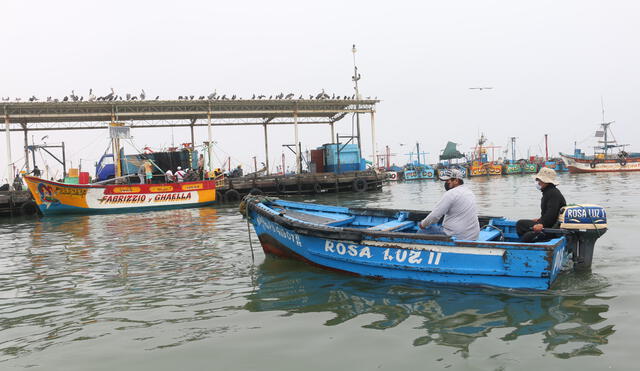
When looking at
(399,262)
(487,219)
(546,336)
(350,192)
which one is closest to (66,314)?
(399,262)

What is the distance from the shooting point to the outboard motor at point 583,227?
6.35 m

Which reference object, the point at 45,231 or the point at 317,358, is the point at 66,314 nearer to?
the point at 317,358

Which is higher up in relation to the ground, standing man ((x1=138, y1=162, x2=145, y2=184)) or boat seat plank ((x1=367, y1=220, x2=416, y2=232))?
standing man ((x1=138, y1=162, x2=145, y2=184))

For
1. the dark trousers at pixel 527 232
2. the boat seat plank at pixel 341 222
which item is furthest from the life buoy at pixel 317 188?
the dark trousers at pixel 527 232

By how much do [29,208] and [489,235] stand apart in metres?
22.4

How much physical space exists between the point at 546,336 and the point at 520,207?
1347 centimetres

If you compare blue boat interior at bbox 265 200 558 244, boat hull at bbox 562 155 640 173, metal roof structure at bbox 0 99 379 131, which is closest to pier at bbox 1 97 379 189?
metal roof structure at bbox 0 99 379 131

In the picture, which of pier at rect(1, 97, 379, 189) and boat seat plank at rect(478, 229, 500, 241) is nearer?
boat seat plank at rect(478, 229, 500, 241)

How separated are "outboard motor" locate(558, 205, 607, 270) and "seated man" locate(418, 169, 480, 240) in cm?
127

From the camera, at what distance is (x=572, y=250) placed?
21.9 ft

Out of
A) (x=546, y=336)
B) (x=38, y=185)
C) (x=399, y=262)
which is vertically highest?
(x=38, y=185)

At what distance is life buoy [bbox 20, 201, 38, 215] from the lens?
2228 centimetres

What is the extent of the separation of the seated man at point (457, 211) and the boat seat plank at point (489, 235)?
0.60 m

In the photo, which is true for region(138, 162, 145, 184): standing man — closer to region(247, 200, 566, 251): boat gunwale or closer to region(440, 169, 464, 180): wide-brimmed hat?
region(247, 200, 566, 251): boat gunwale
